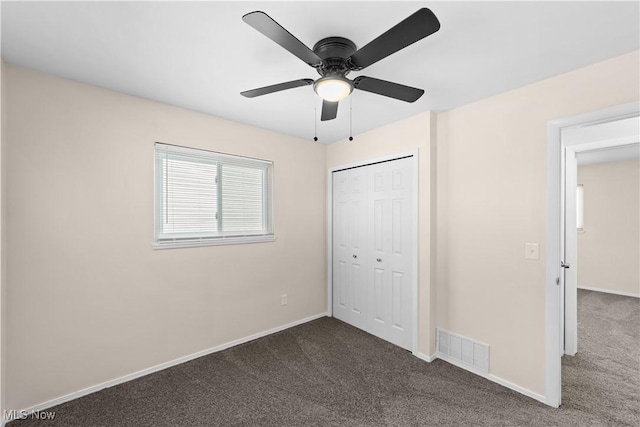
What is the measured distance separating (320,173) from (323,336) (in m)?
2.04

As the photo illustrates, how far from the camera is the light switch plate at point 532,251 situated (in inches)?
83.3

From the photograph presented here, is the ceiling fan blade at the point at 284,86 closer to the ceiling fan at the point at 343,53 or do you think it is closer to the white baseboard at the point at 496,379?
the ceiling fan at the point at 343,53

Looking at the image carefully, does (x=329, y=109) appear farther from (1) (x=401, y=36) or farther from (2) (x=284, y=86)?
(1) (x=401, y=36)

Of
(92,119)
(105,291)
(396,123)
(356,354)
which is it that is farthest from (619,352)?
(92,119)

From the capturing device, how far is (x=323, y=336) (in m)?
3.18

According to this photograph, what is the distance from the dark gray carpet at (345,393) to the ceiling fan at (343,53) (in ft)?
7.02

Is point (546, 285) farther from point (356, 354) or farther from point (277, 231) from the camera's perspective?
point (277, 231)

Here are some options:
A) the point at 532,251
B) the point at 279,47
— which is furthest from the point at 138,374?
the point at 532,251

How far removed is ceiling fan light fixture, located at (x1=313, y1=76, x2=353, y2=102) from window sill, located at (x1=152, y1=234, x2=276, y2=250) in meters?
1.91

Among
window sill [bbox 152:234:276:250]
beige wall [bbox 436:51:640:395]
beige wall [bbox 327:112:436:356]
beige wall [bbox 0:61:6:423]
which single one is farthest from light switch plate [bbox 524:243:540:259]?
beige wall [bbox 0:61:6:423]

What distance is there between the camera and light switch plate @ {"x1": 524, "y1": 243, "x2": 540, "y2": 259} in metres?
2.12

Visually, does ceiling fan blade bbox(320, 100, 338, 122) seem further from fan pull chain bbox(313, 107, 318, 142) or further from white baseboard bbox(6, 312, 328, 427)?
white baseboard bbox(6, 312, 328, 427)

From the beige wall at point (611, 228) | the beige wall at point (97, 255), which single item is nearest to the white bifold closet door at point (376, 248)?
the beige wall at point (97, 255)

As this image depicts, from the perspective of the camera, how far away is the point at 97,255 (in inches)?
86.2
